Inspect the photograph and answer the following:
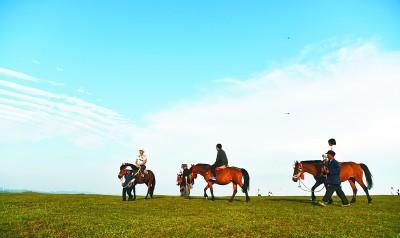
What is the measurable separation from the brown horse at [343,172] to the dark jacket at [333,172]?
1284mm

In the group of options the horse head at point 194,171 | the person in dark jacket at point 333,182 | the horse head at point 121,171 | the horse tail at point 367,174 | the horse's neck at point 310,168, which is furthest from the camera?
the horse head at point 194,171

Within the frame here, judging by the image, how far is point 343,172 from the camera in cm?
2439

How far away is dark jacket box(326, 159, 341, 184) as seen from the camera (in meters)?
22.4

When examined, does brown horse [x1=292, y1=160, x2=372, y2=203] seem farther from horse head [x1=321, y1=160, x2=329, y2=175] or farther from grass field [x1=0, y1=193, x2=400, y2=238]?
grass field [x1=0, y1=193, x2=400, y2=238]

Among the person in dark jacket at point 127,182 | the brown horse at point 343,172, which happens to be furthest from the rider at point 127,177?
the brown horse at point 343,172

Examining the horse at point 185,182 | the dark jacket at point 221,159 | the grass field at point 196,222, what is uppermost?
the dark jacket at point 221,159

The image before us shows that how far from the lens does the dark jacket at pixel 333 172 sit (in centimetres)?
2242

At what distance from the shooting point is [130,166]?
28.3 m

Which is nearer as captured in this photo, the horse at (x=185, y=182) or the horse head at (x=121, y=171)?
the horse head at (x=121, y=171)

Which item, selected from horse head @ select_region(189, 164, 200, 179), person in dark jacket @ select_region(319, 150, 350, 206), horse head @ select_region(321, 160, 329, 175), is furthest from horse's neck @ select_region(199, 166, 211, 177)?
person in dark jacket @ select_region(319, 150, 350, 206)

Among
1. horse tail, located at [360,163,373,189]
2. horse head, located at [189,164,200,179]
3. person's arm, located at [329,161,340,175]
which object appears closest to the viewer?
person's arm, located at [329,161,340,175]

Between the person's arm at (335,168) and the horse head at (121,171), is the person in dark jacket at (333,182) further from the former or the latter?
the horse head at (121,171)

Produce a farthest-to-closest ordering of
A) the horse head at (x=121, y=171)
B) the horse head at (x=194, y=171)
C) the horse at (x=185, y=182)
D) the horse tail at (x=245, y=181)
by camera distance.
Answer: the horse at (x=185, y=182)
the horse head at (x=194, y=171)
the horse head at (x=121, y=171)
the horse tail at (x=245, y=181)

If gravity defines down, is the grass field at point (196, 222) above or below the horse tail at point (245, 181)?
below
